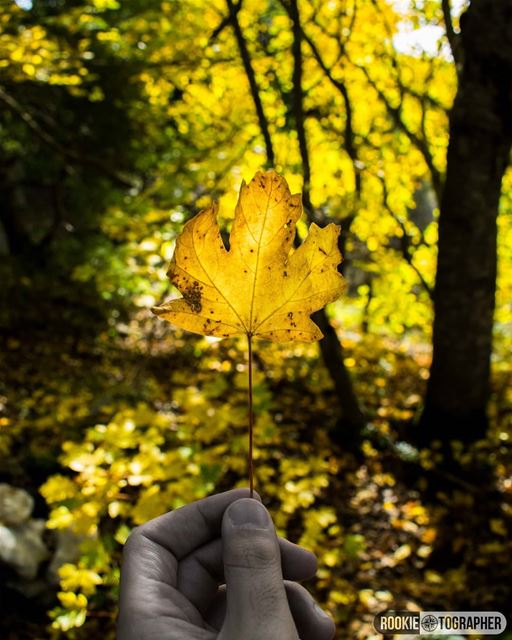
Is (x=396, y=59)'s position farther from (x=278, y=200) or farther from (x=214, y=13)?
(x=278, y=200)

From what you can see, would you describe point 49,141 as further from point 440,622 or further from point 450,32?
point 440,622

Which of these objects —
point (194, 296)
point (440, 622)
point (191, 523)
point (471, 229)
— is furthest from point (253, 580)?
point (471, 229)

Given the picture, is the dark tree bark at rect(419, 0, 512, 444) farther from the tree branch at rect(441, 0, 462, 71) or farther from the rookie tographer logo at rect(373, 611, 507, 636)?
the rookie tographer logo at rect(373, 611, 507, 636)

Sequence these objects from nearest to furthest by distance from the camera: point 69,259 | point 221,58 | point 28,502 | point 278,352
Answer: point 28,502
point 221,58
point 278,352
point 69,259

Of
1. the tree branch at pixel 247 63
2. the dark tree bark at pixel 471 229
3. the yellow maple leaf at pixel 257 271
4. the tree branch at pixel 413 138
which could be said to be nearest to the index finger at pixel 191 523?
the yellow maple leaf at pixel 257 271

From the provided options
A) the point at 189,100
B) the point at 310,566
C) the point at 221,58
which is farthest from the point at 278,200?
the point at 189,100

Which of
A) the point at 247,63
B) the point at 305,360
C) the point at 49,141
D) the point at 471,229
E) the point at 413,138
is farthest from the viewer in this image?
the point at 305,360

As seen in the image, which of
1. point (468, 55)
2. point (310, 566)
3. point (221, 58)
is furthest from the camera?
point (221, 58)
